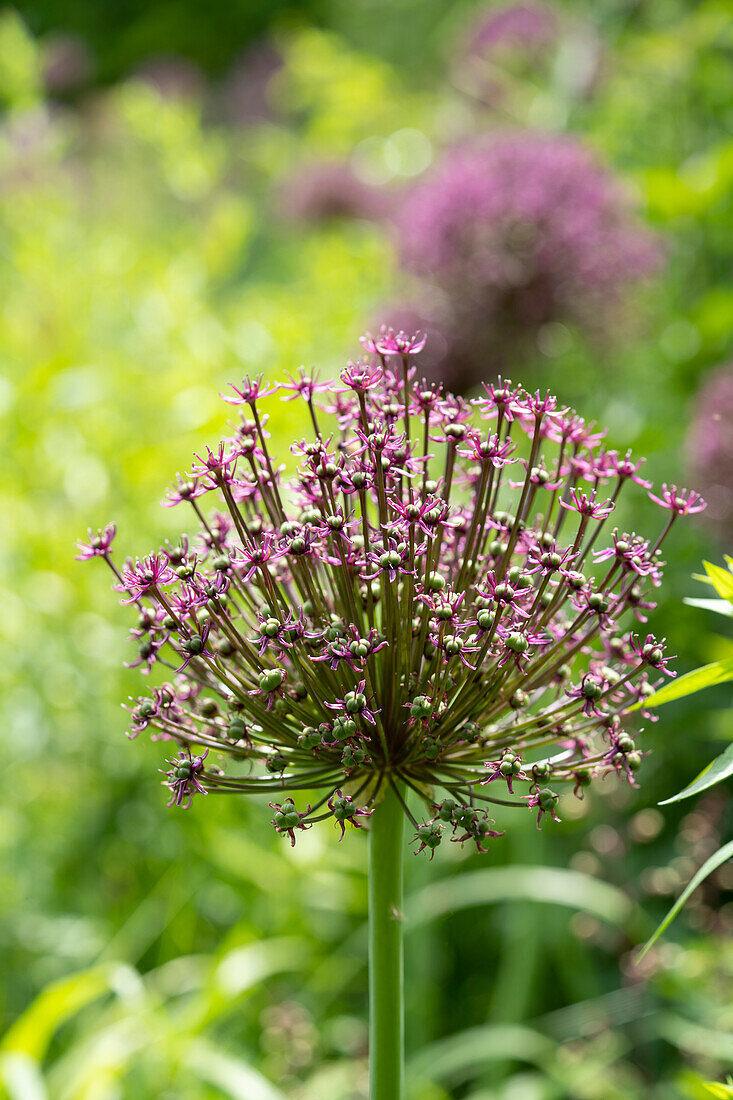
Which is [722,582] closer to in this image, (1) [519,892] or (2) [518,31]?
(1) [519,892]

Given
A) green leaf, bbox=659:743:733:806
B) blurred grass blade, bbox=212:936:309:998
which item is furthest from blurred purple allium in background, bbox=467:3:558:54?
green leaf, bbox=659:743:733:806

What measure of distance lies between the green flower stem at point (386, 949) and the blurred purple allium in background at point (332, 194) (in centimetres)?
403

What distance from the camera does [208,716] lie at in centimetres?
117

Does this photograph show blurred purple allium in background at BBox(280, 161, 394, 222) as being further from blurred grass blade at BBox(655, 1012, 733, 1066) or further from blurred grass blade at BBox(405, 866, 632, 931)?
blurred grass blade at BBox(655, 1012, 733, 1066)

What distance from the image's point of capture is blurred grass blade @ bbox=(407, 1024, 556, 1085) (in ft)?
8.45

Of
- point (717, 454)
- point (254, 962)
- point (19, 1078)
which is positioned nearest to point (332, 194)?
point (717, 454)

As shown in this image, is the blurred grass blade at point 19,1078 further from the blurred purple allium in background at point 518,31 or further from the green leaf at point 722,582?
the blurred purple allium in background at point 518,31

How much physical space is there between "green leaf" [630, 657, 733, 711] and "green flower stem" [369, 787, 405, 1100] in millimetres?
304

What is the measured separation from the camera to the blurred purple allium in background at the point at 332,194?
4734 millimetres

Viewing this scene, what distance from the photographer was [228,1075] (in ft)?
7.23

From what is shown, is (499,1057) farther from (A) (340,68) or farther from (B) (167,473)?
(A) (340,68)

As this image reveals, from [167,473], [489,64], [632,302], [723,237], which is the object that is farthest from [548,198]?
[489,64]

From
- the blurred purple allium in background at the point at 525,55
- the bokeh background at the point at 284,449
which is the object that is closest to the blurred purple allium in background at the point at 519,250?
the bokeh background at the point at 284,449

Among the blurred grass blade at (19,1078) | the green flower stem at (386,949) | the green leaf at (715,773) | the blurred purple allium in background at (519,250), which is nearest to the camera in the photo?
the green leaf at (715,773)
